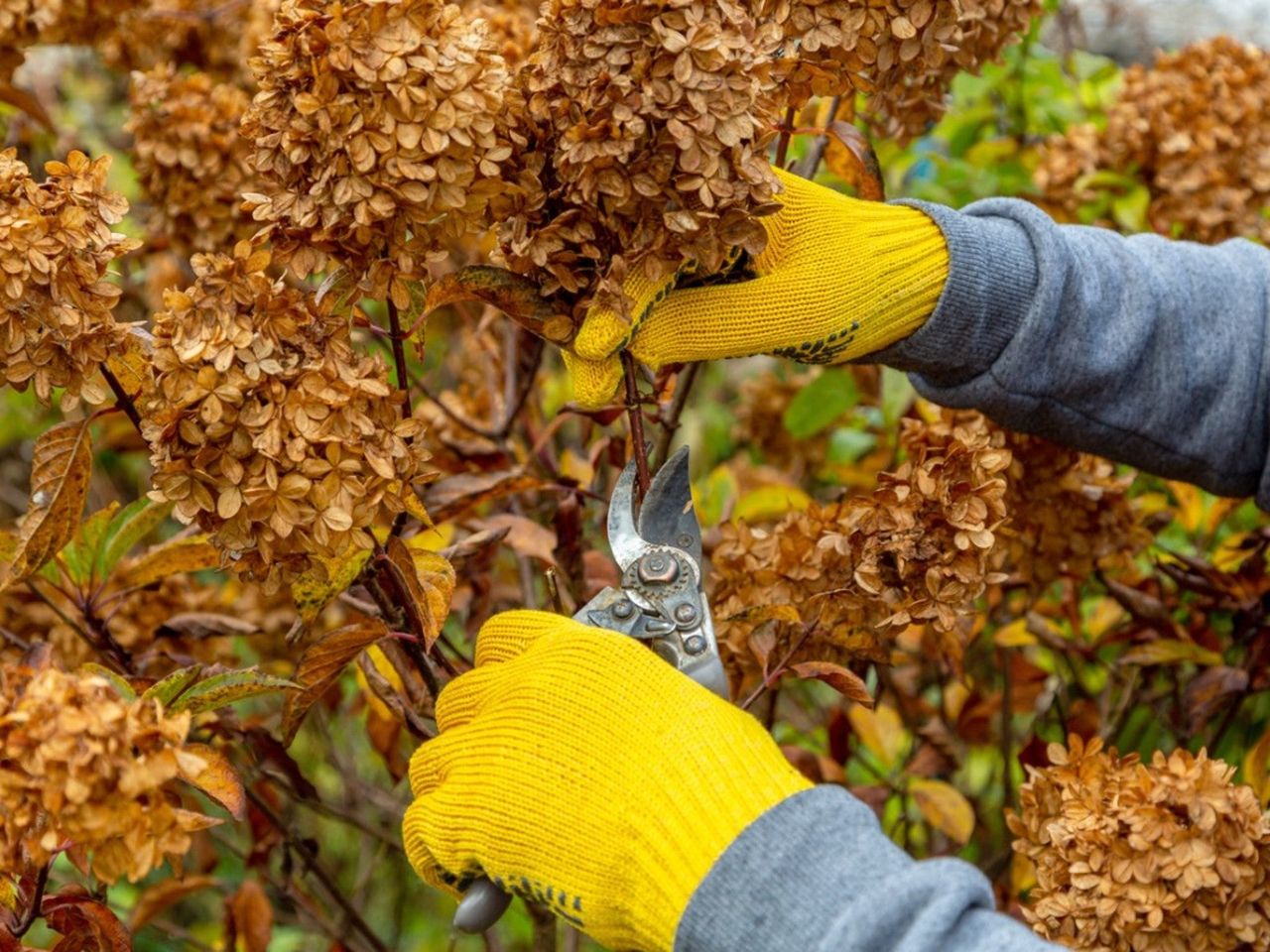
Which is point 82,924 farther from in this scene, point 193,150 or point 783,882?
point 193,150

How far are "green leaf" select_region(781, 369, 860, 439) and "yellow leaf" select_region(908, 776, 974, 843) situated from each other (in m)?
0.65

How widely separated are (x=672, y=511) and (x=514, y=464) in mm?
802

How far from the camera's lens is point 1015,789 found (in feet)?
7.86

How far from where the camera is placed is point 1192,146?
2.19 m

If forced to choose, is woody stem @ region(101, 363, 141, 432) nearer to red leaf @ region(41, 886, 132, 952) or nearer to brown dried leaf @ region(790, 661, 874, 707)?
red leaf @ region(41, 886, 132, 952)

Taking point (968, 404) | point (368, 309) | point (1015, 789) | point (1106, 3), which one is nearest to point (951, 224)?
point (968, 404)

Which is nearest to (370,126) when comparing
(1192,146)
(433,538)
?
(433,538)

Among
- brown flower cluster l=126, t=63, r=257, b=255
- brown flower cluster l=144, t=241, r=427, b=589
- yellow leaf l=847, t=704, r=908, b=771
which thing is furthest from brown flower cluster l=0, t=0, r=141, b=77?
yellow leaf l=847, t=704, r=908, b=771

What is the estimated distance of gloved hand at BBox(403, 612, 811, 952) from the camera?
4.06 ft

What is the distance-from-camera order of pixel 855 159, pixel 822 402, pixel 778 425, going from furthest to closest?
pixel 778 425
pixel 822 402
pixel 855 159

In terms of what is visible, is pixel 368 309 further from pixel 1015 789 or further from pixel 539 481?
pixel 1015 789

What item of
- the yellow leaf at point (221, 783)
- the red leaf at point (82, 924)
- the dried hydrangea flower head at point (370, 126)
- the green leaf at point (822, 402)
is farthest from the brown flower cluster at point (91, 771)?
the green leaf at point (822, 402)

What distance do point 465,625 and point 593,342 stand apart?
36.7 inches

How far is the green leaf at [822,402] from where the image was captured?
244 centimetres
